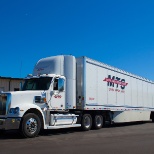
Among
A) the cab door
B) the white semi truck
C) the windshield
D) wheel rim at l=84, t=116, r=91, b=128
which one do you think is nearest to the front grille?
the white semi truck

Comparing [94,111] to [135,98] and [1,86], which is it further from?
[1,86]

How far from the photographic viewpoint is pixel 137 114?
22141 millimetres

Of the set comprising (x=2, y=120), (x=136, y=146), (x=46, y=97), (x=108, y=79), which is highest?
(x=108, y=79)

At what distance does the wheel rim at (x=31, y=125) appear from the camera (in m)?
12.3

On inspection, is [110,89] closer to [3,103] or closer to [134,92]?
[134,92]

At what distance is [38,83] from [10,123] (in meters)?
3.07

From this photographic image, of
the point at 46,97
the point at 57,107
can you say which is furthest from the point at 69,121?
the point at 46,97

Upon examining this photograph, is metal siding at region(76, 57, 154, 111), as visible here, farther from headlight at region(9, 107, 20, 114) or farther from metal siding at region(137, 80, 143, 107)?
headlight at region(9, 107, 20, 114)

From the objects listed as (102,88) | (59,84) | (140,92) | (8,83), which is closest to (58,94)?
(59,84)

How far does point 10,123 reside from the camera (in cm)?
1196

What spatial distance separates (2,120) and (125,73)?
11084mm

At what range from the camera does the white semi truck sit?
12.5 m

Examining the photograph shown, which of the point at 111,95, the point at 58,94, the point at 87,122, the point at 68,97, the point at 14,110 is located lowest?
the point at 87,122

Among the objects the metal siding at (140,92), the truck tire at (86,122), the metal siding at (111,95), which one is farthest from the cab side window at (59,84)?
the metal siding at (140,92)
